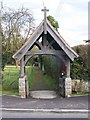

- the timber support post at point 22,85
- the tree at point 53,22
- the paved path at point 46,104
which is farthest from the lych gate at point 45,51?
the tree at point 53,22

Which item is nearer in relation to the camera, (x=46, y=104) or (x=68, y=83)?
(x=46, y=104)

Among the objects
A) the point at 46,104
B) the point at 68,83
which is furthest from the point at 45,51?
the point at 46,104

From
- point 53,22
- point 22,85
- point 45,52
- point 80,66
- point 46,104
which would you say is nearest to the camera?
point 46,104

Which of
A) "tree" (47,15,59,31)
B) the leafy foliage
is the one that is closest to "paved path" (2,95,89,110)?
the leafy foliage

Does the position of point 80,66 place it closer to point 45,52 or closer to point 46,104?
point 45,52

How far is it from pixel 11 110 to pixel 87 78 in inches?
267

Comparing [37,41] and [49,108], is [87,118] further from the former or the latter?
[37,41]

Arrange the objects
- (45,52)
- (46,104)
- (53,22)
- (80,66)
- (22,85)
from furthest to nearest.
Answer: (53,22), (80,66), (45,52), (22,85), (46,104)

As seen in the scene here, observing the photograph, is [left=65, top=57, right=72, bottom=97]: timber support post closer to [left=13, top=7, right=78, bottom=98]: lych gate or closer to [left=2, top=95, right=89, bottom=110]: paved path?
[left=13, top=7, right=78, bottom=98]: lych gate

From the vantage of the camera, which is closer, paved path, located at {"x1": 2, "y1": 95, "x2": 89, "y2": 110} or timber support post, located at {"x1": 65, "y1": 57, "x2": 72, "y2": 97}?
paved path, located at {"x1": 2, "y1": 95, "x2": 89, "y2": 110}

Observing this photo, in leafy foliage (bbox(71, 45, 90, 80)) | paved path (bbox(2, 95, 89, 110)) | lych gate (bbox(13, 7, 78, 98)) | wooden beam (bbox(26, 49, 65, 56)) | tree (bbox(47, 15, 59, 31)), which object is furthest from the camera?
tree (bbox(47, 15, 59, 31))

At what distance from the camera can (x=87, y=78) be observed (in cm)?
1759

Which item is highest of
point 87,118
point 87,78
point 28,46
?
point 28,46

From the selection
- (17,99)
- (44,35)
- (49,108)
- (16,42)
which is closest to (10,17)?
(16,42)
